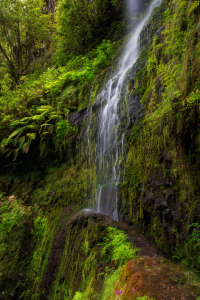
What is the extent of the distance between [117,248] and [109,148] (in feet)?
12.2

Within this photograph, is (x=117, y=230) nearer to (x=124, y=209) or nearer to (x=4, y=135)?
(x=124, y=209)

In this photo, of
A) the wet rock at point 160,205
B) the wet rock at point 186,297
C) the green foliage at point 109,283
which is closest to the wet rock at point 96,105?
the wet rock at point 160,205

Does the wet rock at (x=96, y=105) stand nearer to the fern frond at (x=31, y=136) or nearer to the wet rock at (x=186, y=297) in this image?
the fern frond at (x=31, y=136)

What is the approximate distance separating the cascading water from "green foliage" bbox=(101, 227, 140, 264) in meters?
1.34

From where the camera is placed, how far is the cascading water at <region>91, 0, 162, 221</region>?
570 centimetres

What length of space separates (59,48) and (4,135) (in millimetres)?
9199

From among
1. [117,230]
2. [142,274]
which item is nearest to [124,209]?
[117,230]

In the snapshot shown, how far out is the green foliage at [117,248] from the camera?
2.88 metres

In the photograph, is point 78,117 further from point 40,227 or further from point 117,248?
point 117,248

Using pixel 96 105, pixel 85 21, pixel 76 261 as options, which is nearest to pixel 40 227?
pixel 76 261

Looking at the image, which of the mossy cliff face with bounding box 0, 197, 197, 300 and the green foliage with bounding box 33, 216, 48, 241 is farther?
the green foliage with bounding box 33, 216, 48, 241

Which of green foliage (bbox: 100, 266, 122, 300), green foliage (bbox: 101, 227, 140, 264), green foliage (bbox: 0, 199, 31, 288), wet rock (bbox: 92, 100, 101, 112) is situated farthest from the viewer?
Result: wet rock (bbox: 92, 100, 101, 112)

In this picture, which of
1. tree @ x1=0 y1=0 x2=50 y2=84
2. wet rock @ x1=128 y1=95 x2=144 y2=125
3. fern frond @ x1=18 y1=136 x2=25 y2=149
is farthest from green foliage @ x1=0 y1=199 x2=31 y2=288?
tree @ x1=0 y1=0 x2=50 y2=84

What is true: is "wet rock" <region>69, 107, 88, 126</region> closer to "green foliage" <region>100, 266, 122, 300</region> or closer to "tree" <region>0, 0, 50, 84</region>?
A: "green foliage" <region>100, 266, 122, 300</region>
